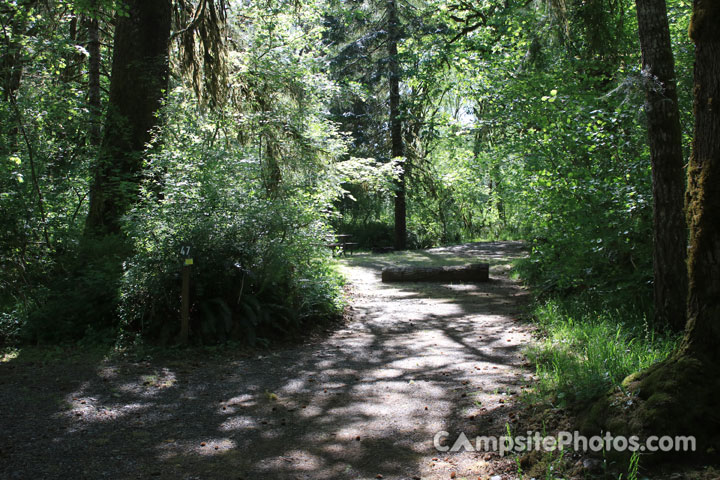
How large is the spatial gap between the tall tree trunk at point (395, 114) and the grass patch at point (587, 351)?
51.4 ft

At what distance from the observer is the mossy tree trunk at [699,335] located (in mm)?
3398

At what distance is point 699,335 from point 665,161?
10.2 feet

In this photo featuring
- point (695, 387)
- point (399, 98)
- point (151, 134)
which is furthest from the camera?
point (399, 98)

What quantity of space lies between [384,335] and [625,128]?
4614mm

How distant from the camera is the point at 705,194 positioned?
371cm

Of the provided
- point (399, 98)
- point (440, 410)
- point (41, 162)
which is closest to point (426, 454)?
point (440, 410)

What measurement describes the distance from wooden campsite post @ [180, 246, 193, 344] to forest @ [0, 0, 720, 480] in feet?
0.12

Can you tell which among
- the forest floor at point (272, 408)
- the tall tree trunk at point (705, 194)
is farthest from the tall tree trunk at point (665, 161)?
the tall tree trunk at point (705, 194)

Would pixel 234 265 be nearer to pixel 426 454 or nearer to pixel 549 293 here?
pixel 426 454

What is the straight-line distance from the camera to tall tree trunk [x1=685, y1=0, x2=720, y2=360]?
362cm

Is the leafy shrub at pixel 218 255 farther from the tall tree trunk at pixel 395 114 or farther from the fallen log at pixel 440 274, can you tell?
the tall tree trunk at pixel 395 114

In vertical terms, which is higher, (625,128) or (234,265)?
(625,128)

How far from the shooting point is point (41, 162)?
8.75 m

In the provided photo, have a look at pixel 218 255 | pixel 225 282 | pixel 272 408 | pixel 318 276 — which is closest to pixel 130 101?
pixel 218 255
